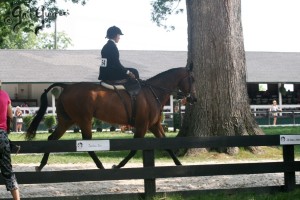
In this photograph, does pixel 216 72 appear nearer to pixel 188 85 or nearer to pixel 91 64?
pixel 188 85

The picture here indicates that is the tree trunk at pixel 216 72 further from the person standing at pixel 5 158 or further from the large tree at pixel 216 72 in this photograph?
the person standing at pixel 5 158

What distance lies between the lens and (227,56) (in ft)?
52.1

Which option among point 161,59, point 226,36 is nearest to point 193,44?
point 226,36

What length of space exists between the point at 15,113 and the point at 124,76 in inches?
1060

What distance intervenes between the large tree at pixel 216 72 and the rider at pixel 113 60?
16.7 ft

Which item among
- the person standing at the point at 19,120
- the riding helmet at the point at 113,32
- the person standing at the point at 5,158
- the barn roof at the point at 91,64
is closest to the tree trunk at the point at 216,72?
the riding helmet at the point at 113,32

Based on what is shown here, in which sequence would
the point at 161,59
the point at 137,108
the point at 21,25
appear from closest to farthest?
the point at 137,108
the point at 21,25
the point at 161,59

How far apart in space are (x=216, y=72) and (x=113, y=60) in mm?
5448

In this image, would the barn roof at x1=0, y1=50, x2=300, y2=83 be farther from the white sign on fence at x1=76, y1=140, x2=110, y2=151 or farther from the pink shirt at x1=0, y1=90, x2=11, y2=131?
the pink shirt at x1=0, y1=90, x2=11, y2=131

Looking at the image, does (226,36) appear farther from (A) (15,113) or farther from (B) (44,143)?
(A) (15,113)

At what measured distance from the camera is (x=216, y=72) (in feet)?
51.9

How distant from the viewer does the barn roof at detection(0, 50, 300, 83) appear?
42.8 metres

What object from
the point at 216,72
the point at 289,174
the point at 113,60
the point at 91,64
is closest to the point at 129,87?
the point at 113,60

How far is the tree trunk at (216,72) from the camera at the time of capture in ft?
51.7
